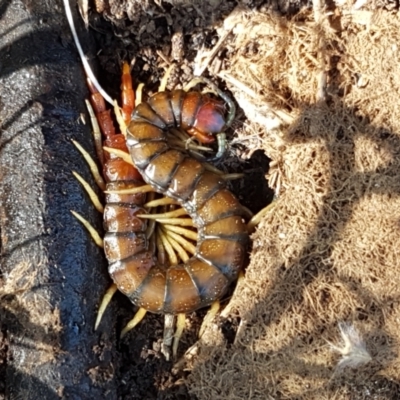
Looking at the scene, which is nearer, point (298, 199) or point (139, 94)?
point (298, 199)

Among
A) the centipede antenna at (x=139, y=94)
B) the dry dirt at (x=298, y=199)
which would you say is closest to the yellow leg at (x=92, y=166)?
the centipede antenna at (x=139, y=94)

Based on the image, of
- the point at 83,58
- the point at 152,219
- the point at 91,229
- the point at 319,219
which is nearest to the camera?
the point at 319,219

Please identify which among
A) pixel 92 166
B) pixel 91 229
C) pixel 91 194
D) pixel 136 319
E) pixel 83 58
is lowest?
pixel 136 319

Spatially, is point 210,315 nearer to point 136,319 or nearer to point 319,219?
point 136,319

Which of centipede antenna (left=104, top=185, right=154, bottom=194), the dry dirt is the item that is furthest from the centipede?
the dry dirt

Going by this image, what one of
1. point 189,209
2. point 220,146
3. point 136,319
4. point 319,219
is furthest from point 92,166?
point 319,219

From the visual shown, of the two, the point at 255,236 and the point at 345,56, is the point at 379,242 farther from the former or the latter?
the point at 345,56

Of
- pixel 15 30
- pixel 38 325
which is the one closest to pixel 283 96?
pixel 15 30

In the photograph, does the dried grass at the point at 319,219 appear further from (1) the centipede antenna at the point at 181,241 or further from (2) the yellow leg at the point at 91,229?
(2) the yellow leg at the point at 91,229
